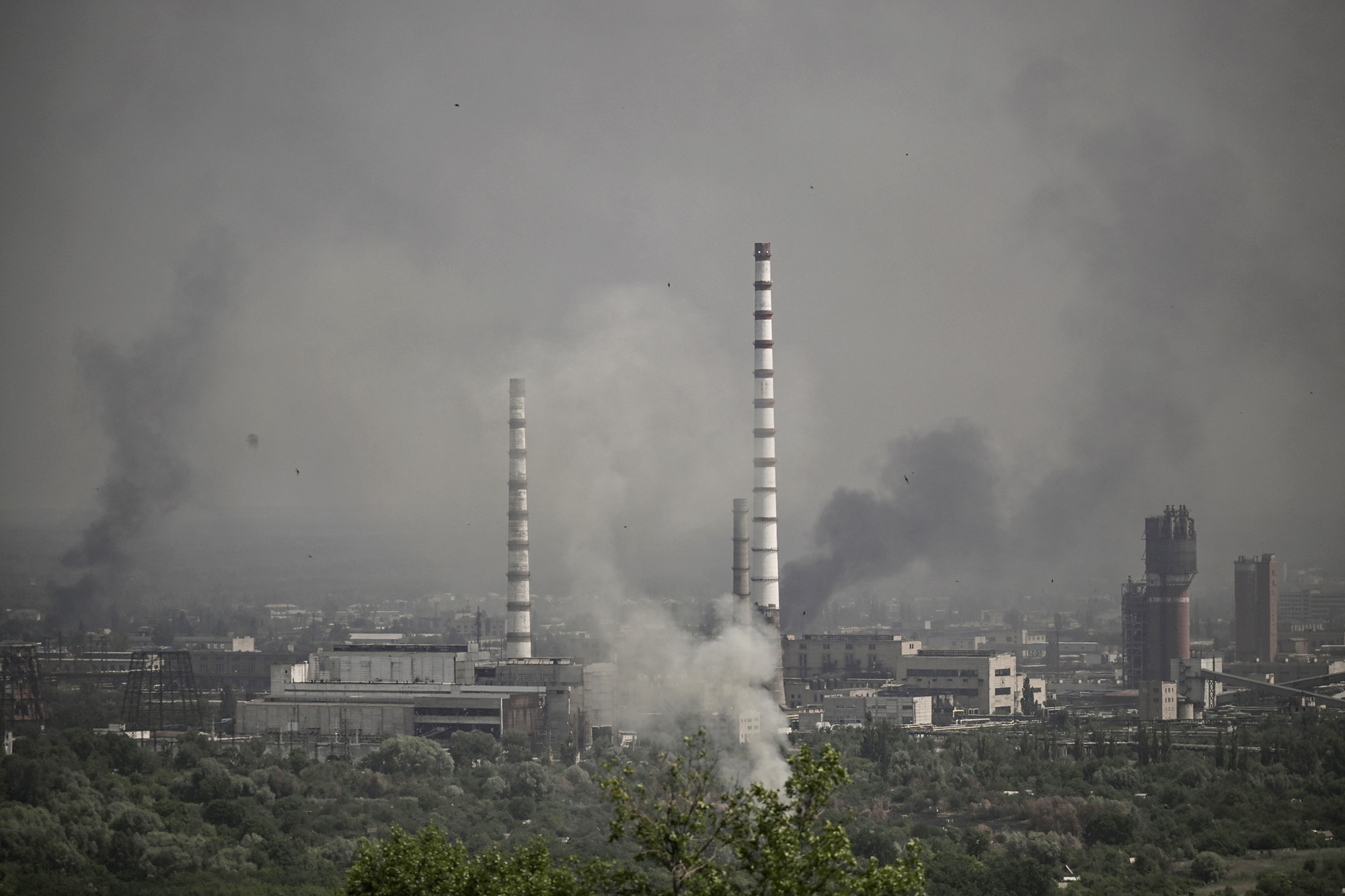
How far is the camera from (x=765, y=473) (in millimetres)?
62250

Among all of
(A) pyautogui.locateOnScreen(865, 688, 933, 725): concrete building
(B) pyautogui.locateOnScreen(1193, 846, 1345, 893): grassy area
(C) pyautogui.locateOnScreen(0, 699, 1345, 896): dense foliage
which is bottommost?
(B) pyautogui.locateOnScreen(1193, 846, 1345, 893): grassy area

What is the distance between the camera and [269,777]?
47.2 m

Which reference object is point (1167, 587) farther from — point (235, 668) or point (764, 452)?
point (235, 668)

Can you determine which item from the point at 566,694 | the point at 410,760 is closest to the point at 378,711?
the point at 566,694

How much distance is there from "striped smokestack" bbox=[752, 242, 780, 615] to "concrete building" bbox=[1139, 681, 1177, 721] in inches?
652

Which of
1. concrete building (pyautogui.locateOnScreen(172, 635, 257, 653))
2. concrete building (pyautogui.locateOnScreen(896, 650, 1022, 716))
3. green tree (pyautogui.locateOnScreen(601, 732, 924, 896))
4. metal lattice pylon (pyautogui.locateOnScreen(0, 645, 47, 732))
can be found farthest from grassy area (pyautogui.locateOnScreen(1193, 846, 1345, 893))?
concrete building (pyautogui.locateOnScreen(172, 635, 257, 653))

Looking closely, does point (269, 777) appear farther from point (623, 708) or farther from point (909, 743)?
point (909, 743)

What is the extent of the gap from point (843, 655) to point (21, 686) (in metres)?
35.0

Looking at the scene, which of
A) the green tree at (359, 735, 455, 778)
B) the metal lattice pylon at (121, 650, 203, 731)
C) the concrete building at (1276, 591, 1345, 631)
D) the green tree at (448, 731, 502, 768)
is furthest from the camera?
the concrete building at (1276, 591, 1345, 631)

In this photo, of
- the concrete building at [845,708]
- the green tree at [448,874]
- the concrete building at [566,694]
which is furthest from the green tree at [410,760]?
the green tree at [448,874]

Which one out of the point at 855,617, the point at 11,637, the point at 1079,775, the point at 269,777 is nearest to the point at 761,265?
the point at 1079,775

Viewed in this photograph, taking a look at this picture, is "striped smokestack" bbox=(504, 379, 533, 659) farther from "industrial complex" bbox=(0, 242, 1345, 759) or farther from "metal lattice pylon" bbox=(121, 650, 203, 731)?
"metal lattice pylon" bbox=(121, 650, 203, 731)

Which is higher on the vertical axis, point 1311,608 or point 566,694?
point 1311,608

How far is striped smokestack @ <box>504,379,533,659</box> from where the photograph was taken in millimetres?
63438
